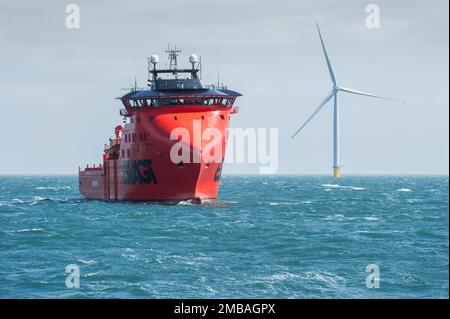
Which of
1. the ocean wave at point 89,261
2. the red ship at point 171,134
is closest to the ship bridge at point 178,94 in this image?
the red ship at point 171,134

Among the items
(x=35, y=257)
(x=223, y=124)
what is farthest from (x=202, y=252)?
(x=223, y=124)

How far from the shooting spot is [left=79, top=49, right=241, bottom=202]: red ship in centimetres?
7531

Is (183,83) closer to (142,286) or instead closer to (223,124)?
(223,124)

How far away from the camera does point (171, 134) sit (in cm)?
7469

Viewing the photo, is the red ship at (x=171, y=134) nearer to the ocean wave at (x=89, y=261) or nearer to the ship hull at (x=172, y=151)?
the ship hull at (x=172, y=151)

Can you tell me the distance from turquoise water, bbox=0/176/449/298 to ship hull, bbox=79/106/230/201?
3.66 m

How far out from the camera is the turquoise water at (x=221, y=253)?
33.1m

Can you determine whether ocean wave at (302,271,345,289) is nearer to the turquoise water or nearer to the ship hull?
the turquoise water

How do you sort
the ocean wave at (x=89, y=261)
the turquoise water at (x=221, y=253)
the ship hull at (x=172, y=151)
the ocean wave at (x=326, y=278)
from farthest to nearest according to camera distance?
the ship hull at (x=172, y=151) → the ocean wave at (x=89, y=261) → the ocean wave at (x=326, y=278) → the turquoise water at (x=221, y=253)

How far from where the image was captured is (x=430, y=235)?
182ft

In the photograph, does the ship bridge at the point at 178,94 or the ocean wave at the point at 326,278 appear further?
the ship bridge at the point at 178,94

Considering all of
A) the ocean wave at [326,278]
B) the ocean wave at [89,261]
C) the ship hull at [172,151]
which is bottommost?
the ocean wave at [326,278]

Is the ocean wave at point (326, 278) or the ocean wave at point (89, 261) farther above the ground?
the ocean wave at point (89, 261)

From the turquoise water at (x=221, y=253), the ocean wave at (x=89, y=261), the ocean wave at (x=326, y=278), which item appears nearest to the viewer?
the turquoise water at (x=221, y=253)
